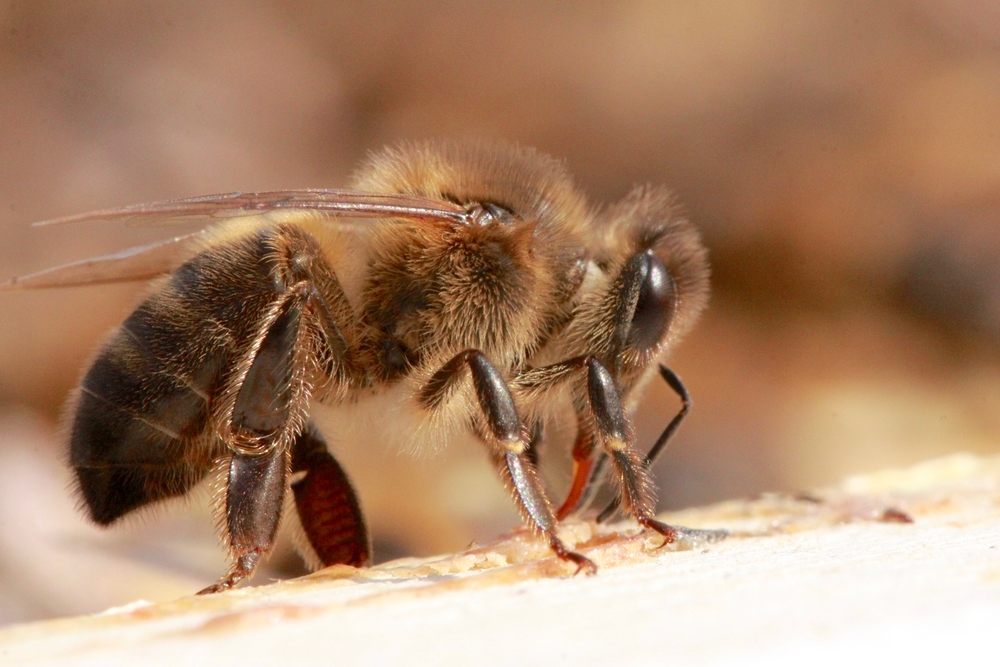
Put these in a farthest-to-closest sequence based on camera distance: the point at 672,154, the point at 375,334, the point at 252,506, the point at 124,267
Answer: the point at 672,154 < the point at 124,267 < the point at 375,334 < the point at 252,506

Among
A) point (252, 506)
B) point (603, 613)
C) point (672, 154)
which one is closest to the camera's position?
point (603, 613)

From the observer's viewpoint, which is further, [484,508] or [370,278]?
[484,508]

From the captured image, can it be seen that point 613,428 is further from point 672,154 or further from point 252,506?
point 672,154

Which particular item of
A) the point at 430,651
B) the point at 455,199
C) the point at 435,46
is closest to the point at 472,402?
the point at 455,199

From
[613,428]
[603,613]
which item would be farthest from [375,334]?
[603,613]

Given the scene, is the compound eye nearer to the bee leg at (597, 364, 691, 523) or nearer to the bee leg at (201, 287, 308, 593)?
the bee leg at (597, 364, 691, 523)

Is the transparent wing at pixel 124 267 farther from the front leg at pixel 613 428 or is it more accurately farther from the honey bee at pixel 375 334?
the front leg at pixel 613 428

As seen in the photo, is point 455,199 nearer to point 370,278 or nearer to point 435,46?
point 370,278
